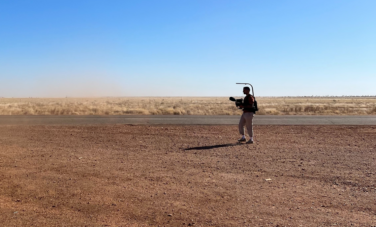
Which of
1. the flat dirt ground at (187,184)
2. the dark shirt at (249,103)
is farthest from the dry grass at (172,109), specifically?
the flat dirt ground at (187,184)

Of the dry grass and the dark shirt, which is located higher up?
the dark shirt

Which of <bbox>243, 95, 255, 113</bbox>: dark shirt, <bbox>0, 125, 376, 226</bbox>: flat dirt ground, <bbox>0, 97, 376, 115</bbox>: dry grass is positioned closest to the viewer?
<bbox>0, 125, 376, 226</bbox>: flat dirt ground

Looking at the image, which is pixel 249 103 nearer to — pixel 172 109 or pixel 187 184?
pixel 187 184

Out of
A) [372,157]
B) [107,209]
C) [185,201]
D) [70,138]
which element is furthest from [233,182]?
[70,138]

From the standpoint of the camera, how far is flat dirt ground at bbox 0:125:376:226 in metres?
4.54

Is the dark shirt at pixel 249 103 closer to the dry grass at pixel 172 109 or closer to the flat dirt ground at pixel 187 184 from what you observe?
the flat dirt ground at pixel 187 184

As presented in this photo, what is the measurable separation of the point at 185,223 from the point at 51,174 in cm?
370

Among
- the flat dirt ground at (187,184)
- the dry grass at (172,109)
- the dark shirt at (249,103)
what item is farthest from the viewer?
the dry grass at (172,109)

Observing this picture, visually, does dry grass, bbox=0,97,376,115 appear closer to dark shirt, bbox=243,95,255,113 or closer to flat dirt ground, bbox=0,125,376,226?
dark shirt, bbox=243,95,255,113

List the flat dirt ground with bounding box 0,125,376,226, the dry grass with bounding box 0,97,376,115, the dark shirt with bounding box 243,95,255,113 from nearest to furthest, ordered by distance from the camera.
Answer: the flat dirt ground with bounding box 0,125,376,226 < the dark shirt with bounding box 243,95,255,113 < the dry grass with bounding box 0,97,376,115

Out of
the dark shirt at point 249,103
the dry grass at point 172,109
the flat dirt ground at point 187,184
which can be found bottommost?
the flat dirt ground at point 187,184

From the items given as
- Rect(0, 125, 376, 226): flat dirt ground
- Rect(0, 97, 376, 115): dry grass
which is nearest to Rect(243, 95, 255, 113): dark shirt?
Rect(0, 125, 376, 226): flat dirt ground

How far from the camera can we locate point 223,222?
4340 mm

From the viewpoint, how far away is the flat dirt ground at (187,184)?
14.9 feet
